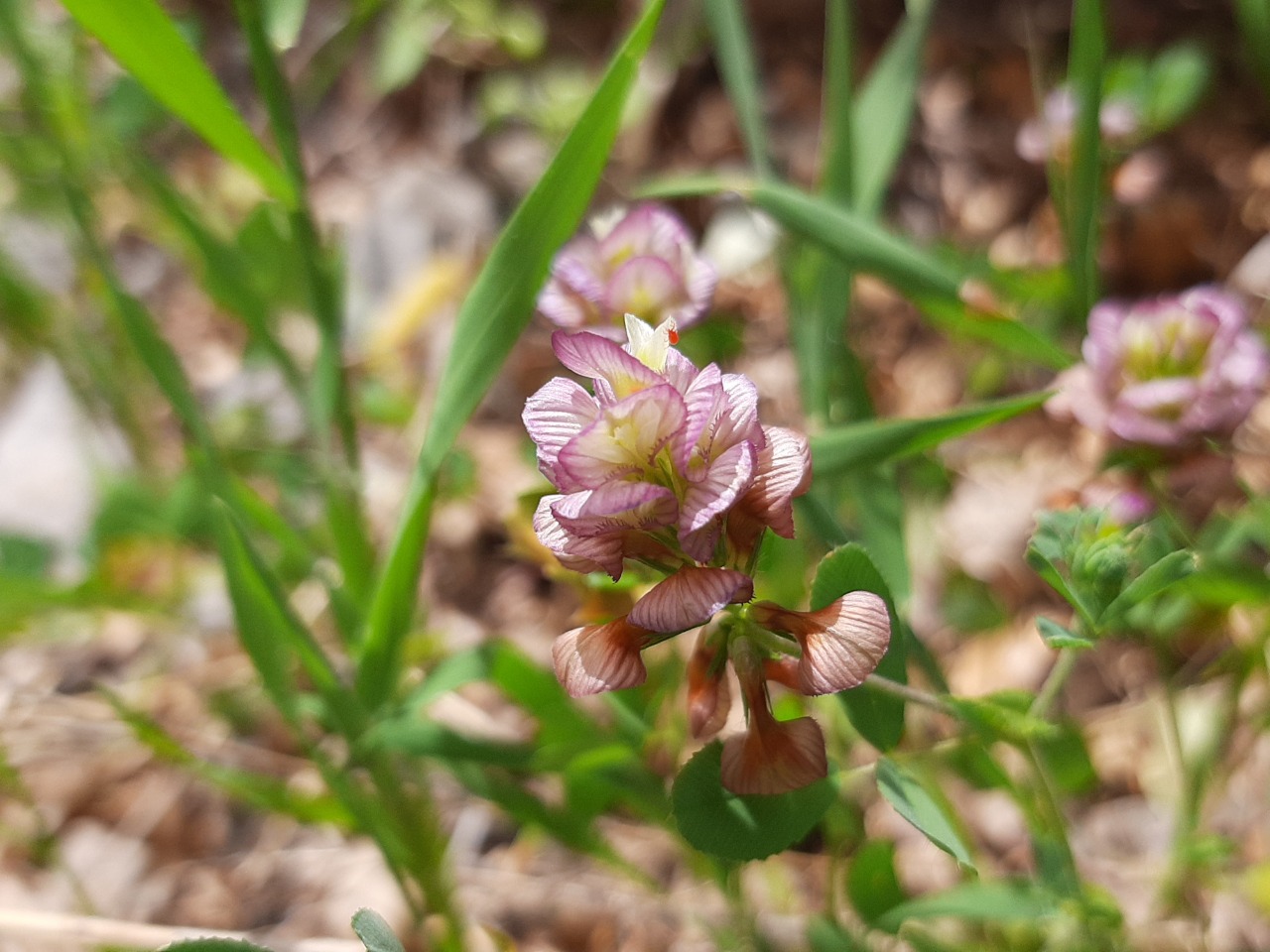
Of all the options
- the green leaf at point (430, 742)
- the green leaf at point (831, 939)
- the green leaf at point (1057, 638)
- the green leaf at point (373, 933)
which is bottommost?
the green leaf at point (831, 939)

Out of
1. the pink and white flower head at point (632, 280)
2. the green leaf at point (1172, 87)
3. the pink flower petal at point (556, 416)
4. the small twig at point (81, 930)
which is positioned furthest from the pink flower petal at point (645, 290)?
the green leaf at point (1172, 87)

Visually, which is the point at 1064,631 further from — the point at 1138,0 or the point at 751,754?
the point at 1138,0

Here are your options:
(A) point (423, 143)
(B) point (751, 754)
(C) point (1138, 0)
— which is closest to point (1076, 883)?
(B) point (751, 754)

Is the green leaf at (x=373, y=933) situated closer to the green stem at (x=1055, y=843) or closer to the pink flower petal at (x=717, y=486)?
the pink flower petal at (x=717, y=486)

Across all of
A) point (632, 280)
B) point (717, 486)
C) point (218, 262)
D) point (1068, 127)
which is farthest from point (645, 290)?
point (1068, 127)

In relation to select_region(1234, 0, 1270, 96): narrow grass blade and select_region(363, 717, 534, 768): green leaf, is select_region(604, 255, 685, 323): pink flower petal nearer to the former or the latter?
select_region(363, 717, 534, 768): green leaf
